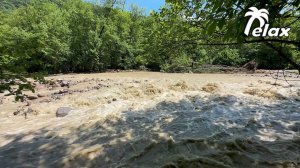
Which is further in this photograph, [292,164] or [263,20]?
[292,164]

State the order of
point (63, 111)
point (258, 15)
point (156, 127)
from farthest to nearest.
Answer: point (63, 111), point (156, 127), point (258, 15)

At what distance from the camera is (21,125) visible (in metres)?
9.53

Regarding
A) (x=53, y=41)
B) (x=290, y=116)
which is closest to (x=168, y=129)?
(x=290, y=116)

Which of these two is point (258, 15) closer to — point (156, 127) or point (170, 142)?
point (170, 142)

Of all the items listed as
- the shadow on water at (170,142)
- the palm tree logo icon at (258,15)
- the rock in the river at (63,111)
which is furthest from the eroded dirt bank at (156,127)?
the palm tree logo icon at (258,15)

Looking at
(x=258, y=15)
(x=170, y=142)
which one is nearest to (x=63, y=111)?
(x=170, y=142)

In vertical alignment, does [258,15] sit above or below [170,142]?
above

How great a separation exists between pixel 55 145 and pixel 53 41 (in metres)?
20.0

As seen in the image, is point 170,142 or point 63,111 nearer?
point 170,142

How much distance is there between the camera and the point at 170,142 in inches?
298

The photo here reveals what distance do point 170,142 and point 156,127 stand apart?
131 cm

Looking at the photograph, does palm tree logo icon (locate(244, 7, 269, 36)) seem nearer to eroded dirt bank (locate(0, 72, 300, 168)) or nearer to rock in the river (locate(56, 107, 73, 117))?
eroded dirt bank (locate(0, 72, 300, 168))

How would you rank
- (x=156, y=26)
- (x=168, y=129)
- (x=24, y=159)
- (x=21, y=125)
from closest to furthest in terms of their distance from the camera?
(x=24, y=159), (x=156, y=26), (x=168, y=129), (x=21, y=125)

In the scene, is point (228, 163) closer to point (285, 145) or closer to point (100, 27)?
point (285, 145)
